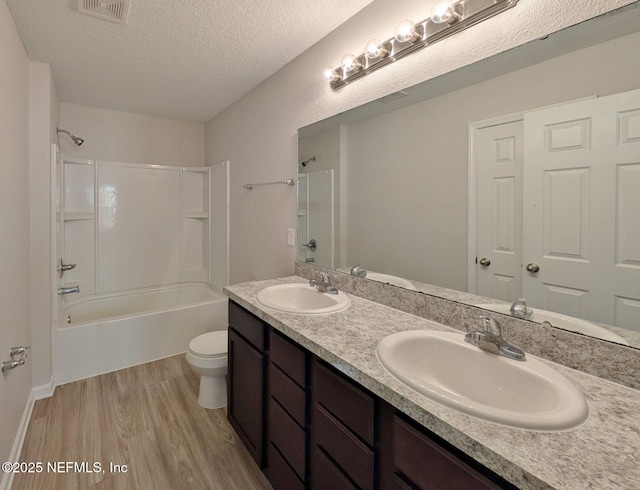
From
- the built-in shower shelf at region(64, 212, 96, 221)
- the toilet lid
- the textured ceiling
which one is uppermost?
the textured ceiling

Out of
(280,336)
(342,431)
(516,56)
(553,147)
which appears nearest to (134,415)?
(280,336)

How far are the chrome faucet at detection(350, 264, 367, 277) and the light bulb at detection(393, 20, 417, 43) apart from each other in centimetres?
107

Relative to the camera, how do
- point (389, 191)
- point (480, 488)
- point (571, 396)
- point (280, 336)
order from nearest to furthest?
point (480, 488)
point (571, 396)
point (280, 336)
point (389, 191)

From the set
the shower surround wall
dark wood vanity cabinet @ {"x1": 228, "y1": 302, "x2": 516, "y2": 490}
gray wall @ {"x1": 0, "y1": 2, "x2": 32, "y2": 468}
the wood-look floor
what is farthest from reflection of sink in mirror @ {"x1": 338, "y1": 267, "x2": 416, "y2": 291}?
the shower surround wall

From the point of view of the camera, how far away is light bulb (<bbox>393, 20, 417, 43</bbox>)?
131 centimetres

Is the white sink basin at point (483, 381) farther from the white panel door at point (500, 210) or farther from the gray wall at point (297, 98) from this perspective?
the gray wall at point (297, 98)

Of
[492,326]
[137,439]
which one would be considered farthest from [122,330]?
[492,326]

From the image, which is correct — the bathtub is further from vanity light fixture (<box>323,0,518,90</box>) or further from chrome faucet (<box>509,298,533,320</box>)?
chrome faucet (<box>509,298,533,320</box>)

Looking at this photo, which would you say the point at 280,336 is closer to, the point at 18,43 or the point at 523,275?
the point at 523,275

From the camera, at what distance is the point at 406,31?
1321 millimetres

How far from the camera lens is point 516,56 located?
1.05 m

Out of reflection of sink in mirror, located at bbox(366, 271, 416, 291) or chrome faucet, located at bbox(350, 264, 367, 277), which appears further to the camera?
chrome faucet, located at bbox(350, 264, 367, 277)

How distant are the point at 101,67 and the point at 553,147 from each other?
9.25 ft

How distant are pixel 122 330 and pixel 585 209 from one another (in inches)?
119
